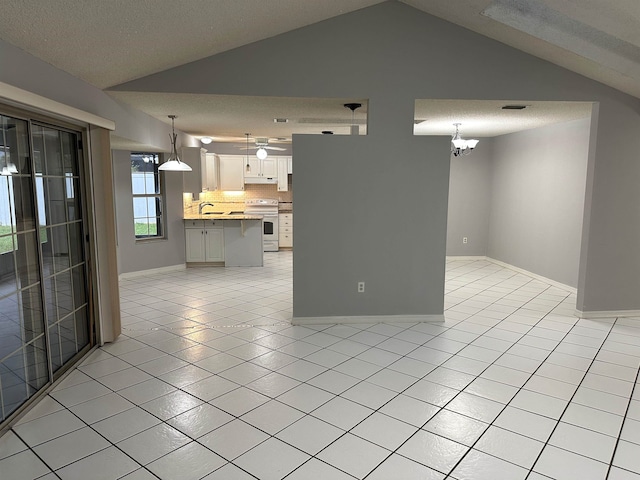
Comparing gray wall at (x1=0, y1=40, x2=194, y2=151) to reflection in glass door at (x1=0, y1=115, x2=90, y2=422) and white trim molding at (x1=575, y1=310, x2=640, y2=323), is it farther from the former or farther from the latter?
white trim molding at (x1=575, y1=310, x2=640, y2=323)

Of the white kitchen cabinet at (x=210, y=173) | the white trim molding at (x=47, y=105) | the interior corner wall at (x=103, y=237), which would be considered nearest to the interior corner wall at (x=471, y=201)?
the white kitchen cabinet at (x=210, y=173)

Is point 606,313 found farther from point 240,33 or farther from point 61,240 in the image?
point 61,240

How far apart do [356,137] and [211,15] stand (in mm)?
1698

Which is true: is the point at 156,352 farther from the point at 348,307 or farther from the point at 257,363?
the point at 348,307

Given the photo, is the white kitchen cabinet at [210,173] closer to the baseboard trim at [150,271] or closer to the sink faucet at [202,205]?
the sink faucet at [202,205]

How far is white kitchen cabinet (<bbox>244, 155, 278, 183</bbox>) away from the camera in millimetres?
9172

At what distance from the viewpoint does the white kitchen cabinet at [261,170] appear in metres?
9.17

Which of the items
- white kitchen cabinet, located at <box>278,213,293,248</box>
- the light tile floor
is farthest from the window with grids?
white kitchen cabinet, located at <box>278,213,293,248</box>

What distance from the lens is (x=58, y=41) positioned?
8.78 feet

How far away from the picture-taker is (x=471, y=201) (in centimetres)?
805

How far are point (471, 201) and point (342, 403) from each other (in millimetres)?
6133

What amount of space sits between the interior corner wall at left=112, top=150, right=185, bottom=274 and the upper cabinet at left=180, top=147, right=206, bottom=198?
0.16m

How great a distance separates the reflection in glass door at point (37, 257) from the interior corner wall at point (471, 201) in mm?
6400

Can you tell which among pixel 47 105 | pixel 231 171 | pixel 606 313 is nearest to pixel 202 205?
pixel 231 171
